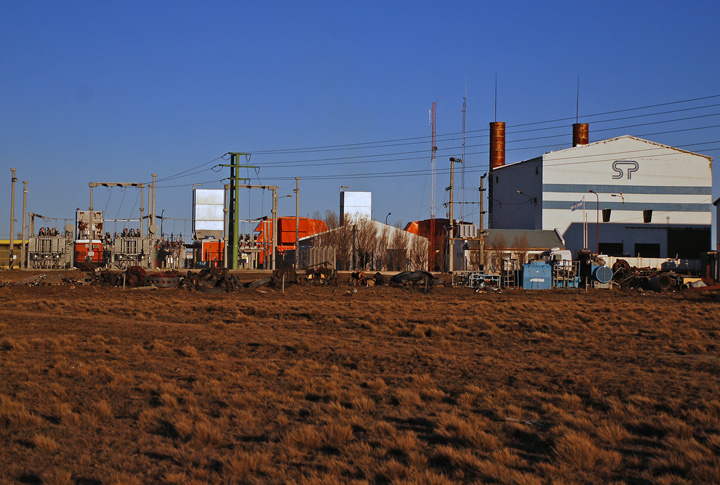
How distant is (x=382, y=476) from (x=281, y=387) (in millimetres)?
5037

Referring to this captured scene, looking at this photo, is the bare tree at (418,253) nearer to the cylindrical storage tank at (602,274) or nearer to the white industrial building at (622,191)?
the white industrial building at (622,191)

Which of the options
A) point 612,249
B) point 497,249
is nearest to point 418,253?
point 497,249

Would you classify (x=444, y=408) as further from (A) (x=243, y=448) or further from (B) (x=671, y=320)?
(B) (x=671, y=320)

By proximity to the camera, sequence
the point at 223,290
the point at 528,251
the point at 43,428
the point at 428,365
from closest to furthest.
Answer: the point at 43,428 < the point at 428,365 < the point at 223,290 < the point at 528,251

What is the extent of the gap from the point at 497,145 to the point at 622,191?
51.8ft

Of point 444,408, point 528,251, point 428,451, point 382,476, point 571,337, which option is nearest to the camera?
point 382,476

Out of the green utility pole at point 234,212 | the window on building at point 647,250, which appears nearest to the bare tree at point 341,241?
the green utility pole at point 234,212

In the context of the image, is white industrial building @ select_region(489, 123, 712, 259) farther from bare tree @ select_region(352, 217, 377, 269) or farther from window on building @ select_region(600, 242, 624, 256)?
bare tree @ select_region(352, 217, 377, 269)

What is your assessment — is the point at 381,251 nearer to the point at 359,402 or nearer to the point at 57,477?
the point at 359,402

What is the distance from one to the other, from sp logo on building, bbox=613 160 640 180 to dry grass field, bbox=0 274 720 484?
199ft

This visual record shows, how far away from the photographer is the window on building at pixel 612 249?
76.6 metres

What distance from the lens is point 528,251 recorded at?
229ft

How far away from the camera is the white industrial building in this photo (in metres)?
78.1

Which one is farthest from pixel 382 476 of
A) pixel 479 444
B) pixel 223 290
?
pixel 223 290
